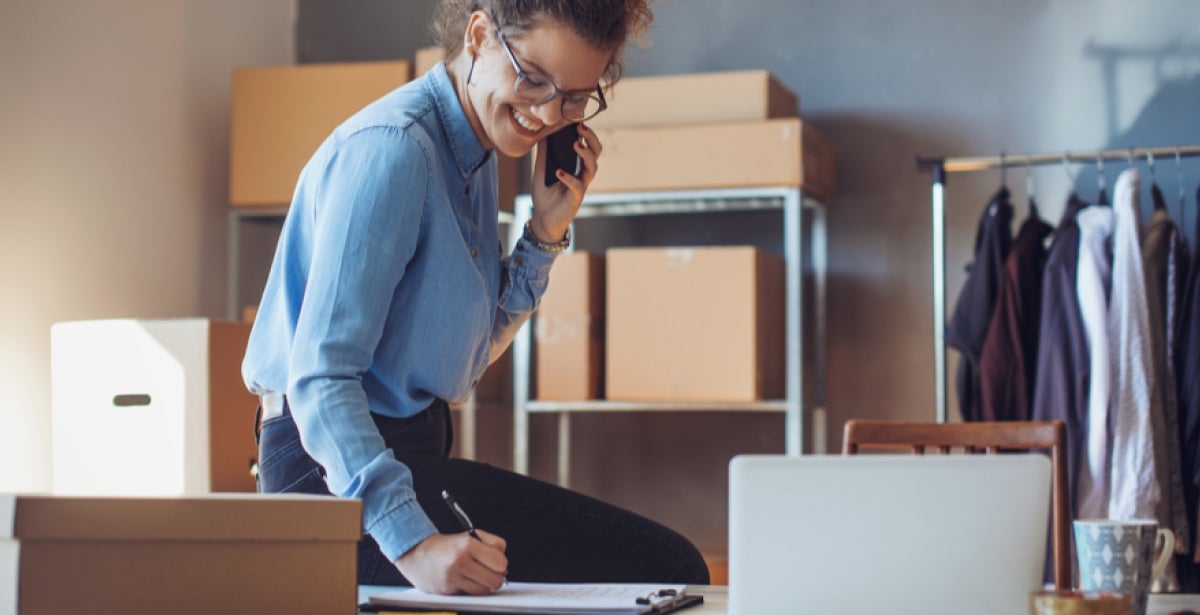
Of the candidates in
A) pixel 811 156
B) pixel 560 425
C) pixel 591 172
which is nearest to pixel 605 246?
pixel 560 425

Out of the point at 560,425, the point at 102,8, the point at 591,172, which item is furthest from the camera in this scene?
the point at 560,425

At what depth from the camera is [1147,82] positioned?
3.28 m

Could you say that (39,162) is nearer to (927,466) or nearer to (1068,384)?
(1068,384)

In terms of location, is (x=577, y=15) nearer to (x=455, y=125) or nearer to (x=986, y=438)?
(x=455, y=125)

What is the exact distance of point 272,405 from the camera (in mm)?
1472

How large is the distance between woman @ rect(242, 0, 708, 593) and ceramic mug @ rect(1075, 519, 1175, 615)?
21.5 inches

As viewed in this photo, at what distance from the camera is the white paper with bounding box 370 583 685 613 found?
1055 mm

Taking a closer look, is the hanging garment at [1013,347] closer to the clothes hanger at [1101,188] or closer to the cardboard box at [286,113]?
the clothes hanger at [1101,188]

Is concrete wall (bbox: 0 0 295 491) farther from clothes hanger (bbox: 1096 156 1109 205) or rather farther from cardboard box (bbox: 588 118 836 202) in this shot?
clothes hanger (bbox: 1096 156 1109 205)

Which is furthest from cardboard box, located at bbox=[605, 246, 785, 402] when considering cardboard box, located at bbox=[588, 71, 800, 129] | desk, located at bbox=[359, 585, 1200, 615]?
desk, located at bbox=[359, 585, 1200, 615]

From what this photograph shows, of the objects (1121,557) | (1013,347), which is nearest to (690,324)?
(1013,347)

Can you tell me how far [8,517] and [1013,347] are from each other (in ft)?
7.95

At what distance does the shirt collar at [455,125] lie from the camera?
1.51 m

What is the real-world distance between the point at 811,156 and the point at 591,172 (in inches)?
62.6
